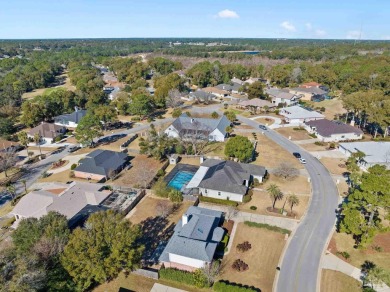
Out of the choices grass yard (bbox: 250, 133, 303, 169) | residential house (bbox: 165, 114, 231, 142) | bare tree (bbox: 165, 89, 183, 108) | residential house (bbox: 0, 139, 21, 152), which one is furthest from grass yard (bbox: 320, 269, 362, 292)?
bare tree (bbox: 165, 89, 183, 108)

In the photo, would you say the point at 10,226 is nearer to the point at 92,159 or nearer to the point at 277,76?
the point at 92,159

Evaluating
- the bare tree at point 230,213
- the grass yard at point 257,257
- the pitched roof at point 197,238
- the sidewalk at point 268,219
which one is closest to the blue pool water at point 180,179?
the bare tree at point 230,213

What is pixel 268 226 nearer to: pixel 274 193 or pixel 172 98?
pixel 274 193

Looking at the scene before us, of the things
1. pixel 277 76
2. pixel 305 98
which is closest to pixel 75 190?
pixel 305 98

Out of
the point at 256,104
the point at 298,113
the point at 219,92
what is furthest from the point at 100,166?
the point at 219,92

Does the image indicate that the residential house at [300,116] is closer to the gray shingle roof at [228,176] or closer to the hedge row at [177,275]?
the gray shingle roof at [228,176]

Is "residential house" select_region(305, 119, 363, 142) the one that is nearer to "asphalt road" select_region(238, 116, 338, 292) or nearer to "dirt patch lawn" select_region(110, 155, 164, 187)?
"asphalt road" select_region(238, 116, 338, 292)
